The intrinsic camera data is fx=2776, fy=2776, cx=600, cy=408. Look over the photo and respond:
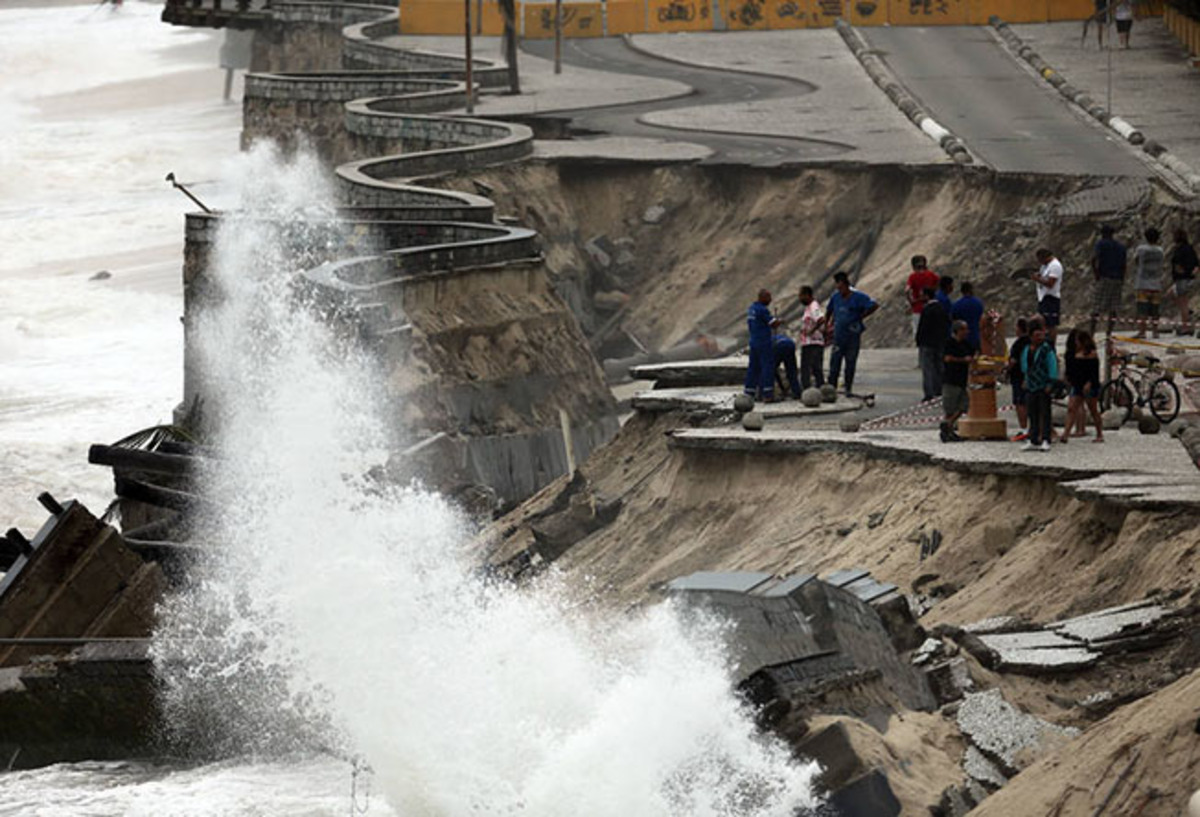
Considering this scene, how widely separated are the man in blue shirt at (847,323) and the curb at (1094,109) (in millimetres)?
15472

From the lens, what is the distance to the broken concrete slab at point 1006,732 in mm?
17297

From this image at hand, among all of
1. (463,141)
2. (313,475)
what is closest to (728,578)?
(313,475)

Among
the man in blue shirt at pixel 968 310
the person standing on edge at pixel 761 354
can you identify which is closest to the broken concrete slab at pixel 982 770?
the man in blue shirt at pixel 968 310

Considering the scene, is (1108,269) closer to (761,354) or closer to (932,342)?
(932,342)

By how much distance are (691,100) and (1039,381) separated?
36369 millimetres

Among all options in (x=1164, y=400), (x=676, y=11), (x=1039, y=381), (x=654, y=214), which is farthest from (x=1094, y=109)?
(x=1039, y=381)

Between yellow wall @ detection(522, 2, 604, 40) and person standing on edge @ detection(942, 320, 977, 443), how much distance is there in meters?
46.0

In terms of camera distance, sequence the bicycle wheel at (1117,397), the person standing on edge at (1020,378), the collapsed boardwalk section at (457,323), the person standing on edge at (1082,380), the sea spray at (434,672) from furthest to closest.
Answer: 1. the collapsed boardwalk section at (457,323)
2. the bicycle wheel at (1117,397)
3. the person standing on edge at (1020,378)
4. the person standing on edge at (1082,380)
5. the sea spray at (434,672)

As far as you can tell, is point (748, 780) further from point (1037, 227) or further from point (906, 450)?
point (1037, 227)

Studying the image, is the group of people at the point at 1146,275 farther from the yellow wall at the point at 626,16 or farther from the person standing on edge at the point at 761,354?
the yellow wall at the point at 626,16

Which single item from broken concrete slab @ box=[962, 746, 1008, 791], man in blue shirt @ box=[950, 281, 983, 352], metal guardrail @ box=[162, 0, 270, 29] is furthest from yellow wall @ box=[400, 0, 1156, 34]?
broken concrete slab @ box=[962, 746, 1008, 791]

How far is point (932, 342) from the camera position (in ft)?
87.4

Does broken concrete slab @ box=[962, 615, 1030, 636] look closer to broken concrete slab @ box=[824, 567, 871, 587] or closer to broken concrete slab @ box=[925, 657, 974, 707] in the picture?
broken concrete slab @ box=[925, 657, 974, 707]

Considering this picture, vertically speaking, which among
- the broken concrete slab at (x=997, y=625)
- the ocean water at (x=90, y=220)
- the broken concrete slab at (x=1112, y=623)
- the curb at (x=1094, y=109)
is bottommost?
the ocean water at (x=90, y=220)
